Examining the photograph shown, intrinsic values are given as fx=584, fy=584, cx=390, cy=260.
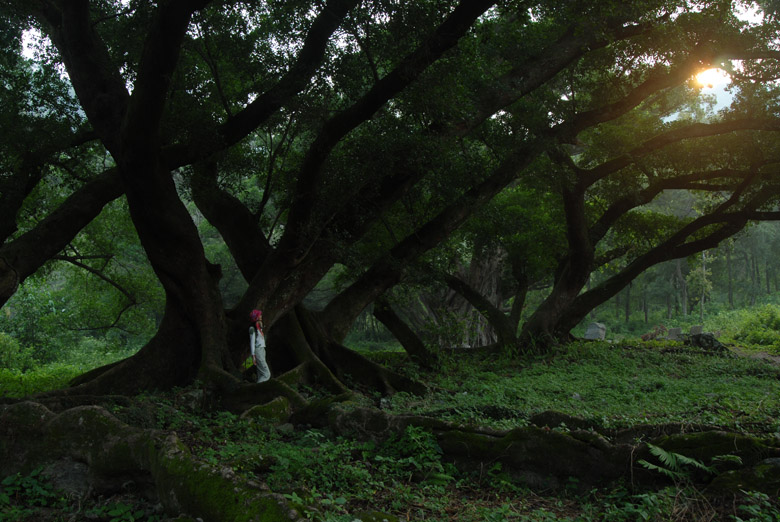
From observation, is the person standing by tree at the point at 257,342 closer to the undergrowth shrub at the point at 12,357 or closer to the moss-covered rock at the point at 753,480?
the moss-covered rock at the point at 753,480

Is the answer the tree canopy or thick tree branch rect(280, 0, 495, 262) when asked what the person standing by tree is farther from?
thick tree branch rect(280, 0, 495, 262)

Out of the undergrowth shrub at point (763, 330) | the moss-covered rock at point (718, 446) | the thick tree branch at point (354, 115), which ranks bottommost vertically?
the moss-covered rock at point (718, 446)

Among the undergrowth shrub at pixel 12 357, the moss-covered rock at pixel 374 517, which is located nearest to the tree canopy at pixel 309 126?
the moss-covered rock at pixel 374 517

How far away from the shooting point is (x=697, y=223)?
54.7 ft

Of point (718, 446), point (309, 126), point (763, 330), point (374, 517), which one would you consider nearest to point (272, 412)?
point (374, 517)

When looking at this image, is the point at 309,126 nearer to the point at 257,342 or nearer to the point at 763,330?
A: the point at 257,342

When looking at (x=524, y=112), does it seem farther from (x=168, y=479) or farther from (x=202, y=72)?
(x=168, y=479)

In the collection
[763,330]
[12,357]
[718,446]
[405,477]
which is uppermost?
[12,357]

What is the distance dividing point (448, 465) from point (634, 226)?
1511 centimetres

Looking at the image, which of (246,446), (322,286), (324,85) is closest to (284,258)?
(324,85)

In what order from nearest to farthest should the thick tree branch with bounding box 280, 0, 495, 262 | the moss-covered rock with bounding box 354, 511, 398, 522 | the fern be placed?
1. the moss-covered rock with bounding box 354, 511, 398, 522
2. the fern
3. the thick tree branch with bounding box 280, 0, 495, 262

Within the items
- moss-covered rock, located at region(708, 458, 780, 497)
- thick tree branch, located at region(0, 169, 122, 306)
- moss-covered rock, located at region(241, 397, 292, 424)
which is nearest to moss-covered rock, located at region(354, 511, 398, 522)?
moss-covered rock, located at region(708, 458, 780, 497)

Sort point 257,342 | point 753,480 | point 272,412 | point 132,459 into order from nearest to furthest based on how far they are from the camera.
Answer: point 753,480 → point 132,459 → point 272,412 → point 257,342

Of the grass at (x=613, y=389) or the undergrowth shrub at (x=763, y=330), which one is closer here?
the grass at (x=613, y=389)
